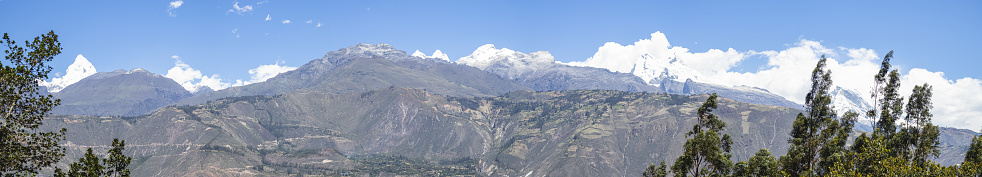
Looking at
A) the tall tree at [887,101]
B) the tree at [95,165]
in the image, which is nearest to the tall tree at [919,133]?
the tall tree at [887,101]

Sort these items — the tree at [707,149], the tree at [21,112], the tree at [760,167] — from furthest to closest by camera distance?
the tree at [760,167], the tree at [707,149], the tree at [21,112]

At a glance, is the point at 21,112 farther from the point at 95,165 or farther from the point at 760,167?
the point at 760,167

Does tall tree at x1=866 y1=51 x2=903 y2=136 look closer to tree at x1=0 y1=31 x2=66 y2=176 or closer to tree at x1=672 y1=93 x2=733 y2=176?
tree at x1=672 y1=93 x2=733 y2=176

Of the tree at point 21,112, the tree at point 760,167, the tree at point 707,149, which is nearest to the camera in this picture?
the tree at point 21,112

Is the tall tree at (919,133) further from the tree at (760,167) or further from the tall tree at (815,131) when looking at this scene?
the tree at (760,167)

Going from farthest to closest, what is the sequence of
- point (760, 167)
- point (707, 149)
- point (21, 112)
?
point (760, 167), point (707, 149), point (21, 112)

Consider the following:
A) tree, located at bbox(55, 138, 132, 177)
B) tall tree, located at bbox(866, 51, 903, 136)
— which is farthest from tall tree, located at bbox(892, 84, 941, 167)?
tree, located at bbox(55, 138, 132, 177)

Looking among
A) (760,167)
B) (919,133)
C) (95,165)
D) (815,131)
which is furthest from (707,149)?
(95,165)
